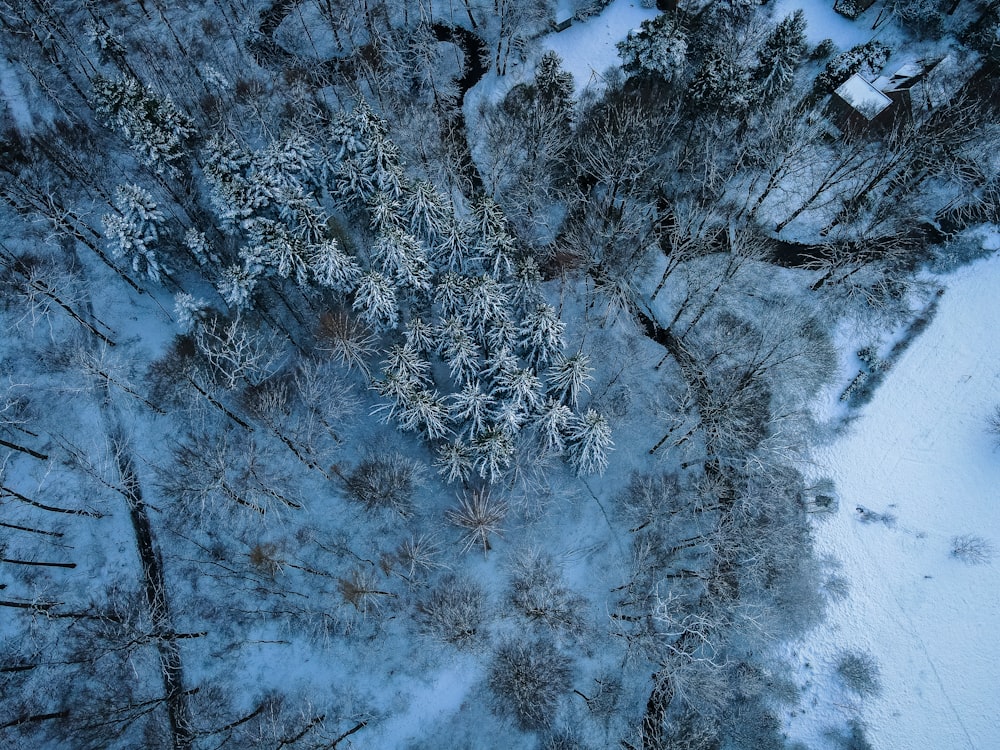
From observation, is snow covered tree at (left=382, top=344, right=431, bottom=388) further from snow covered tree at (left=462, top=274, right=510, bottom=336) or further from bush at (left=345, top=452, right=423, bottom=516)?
bush at (left=345, top=452, right=423, bottom=516)

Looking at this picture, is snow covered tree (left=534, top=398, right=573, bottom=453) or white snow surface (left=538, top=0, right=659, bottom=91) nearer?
snow covered tree (left=534, top=398, right=573, bottom=453)

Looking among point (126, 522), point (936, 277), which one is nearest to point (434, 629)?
point (126, 522)

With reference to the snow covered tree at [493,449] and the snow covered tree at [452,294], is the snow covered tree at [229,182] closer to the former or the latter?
the snow covered tree at [452,294]

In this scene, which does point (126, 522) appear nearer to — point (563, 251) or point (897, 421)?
point (563, 251)

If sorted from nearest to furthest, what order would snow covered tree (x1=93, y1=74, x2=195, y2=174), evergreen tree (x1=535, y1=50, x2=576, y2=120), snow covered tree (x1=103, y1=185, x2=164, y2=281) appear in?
snow covered tree (x1=103, y1=185, x2=164, y2=281)
snow covered tree (x1=93, y1=74, x2=195, y2=174)
evergreen tree (x1=535, y1=50, x2=576, y2=120)

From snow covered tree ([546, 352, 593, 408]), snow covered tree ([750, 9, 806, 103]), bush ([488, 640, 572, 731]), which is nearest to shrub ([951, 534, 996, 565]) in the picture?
bush ([488, 640, 572, 731])

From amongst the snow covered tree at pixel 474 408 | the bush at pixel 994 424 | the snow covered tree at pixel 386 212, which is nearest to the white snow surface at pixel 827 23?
the bush at pixel 994 424
